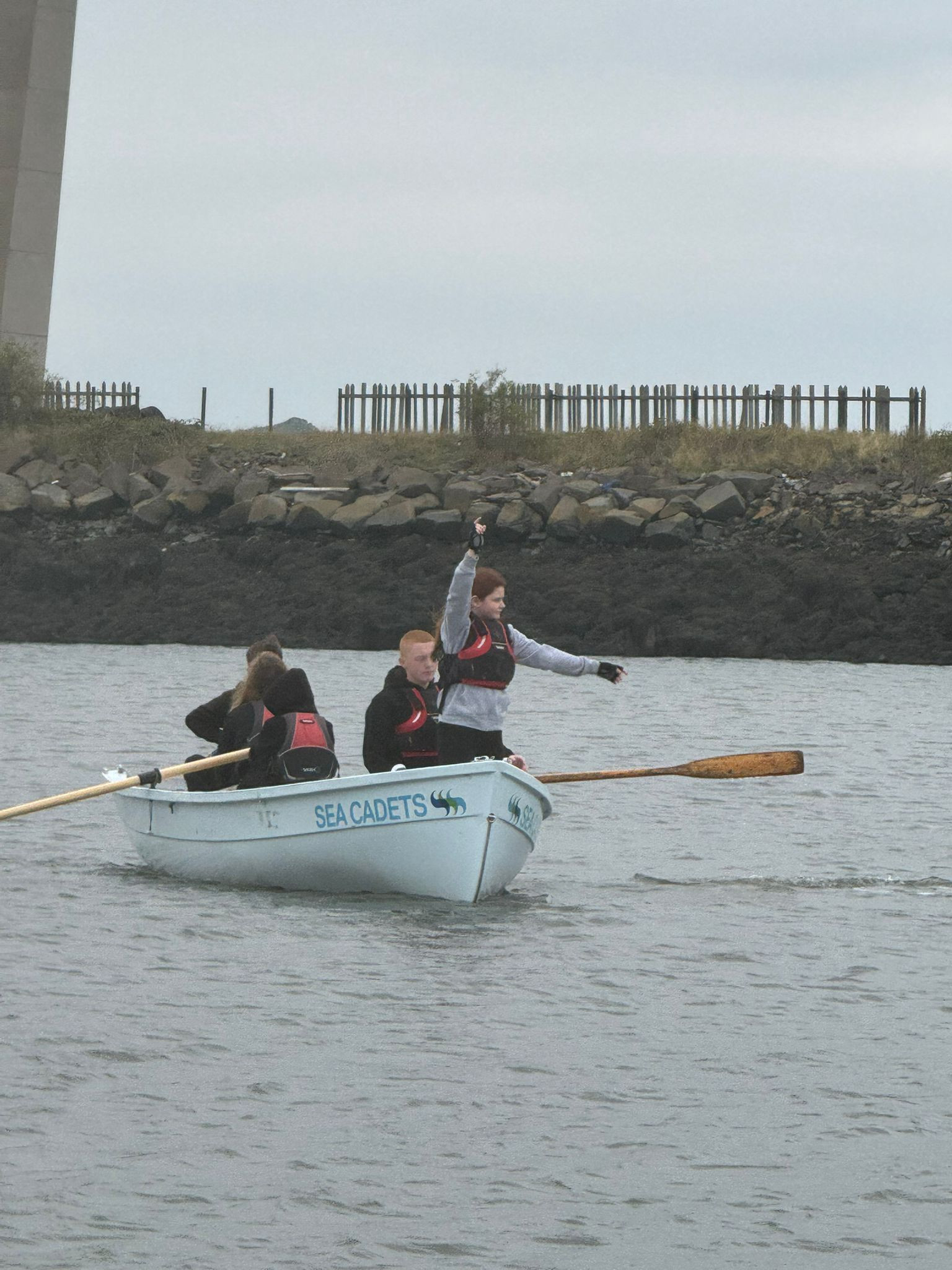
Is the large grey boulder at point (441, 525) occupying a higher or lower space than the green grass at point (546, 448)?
lower

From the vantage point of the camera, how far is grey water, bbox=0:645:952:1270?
7039 millimetres

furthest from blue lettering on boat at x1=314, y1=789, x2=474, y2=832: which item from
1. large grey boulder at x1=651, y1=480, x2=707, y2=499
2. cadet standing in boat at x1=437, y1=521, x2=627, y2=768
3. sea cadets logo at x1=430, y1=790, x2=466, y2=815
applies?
large grey boulder at x1=651, y1=480, x2=707, y2=499

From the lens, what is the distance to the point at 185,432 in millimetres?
61219

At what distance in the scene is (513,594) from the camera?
152 feet

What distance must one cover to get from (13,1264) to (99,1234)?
14.4 inches

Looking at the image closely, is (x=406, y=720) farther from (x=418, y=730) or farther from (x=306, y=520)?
(x=306, y=520)

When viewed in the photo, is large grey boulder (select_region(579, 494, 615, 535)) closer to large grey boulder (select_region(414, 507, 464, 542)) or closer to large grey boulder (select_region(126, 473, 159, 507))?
large grey boulder (select_region(414, 507, 464, 542))

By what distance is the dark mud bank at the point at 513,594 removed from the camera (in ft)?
146

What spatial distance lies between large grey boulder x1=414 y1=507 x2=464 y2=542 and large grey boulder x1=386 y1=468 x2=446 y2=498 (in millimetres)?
2035

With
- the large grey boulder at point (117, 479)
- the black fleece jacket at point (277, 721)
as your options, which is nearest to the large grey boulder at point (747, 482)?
the large grey boulder at point (117, 479)

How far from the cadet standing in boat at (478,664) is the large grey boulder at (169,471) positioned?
42.1m

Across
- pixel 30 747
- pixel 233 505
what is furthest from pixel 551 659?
pixel 233 505

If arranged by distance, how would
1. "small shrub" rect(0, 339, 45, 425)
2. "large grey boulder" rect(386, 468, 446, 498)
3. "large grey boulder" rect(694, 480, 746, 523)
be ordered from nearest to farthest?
1. "large grey boulder" rect(694, 480, 746, 523)
2. "large grey boulder" rect(386, 468, 446, 498)
3. "small shrub" rect(0, 339, 45, 425)

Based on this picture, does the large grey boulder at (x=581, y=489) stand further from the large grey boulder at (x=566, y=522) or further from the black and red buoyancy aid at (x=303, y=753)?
the black and red buoyancy aid at (x=303, y=753)
